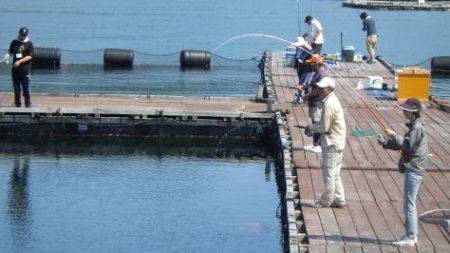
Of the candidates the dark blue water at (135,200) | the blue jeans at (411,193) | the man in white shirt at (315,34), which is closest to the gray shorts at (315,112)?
the dark blue water at (135,200)

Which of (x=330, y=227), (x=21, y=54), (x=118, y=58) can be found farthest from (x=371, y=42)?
(x=330, y=227)

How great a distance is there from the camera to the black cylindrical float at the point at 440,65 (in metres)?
32.5

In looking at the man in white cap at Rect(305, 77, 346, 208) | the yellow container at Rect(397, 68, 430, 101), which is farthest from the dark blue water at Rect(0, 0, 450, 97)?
the man in white cap at Rect(305, 77, 346, 208)

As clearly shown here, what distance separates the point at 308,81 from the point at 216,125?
3261 mm

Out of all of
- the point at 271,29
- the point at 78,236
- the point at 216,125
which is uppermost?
the point at 271,29

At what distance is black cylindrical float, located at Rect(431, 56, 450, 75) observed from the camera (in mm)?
32500

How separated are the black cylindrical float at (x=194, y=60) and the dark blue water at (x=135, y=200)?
13676 millimetres

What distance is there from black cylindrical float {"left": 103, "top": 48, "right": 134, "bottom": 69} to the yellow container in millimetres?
14829

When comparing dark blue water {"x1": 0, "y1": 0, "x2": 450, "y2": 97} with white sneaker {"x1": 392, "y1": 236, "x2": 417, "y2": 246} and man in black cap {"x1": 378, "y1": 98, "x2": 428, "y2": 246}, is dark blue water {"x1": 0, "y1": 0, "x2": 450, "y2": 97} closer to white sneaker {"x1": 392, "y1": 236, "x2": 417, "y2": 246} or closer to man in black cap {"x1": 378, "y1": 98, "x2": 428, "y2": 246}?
white sneaker {"x1": 392, "y1": 236, "x2": 417, "y2": 246}

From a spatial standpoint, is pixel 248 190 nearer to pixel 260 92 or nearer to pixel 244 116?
pixel 244 116

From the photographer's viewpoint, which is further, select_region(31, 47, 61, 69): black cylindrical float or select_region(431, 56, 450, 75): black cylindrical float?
select_region(31, 47, 61, 69): black cylindrical float

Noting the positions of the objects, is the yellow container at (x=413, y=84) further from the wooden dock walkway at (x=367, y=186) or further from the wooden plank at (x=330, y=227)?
the wooden plank at (x=330, y=227)

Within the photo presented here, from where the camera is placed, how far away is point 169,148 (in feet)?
65.0

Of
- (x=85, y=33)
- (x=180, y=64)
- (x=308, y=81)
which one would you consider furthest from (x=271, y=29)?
(x=308, y=81)
